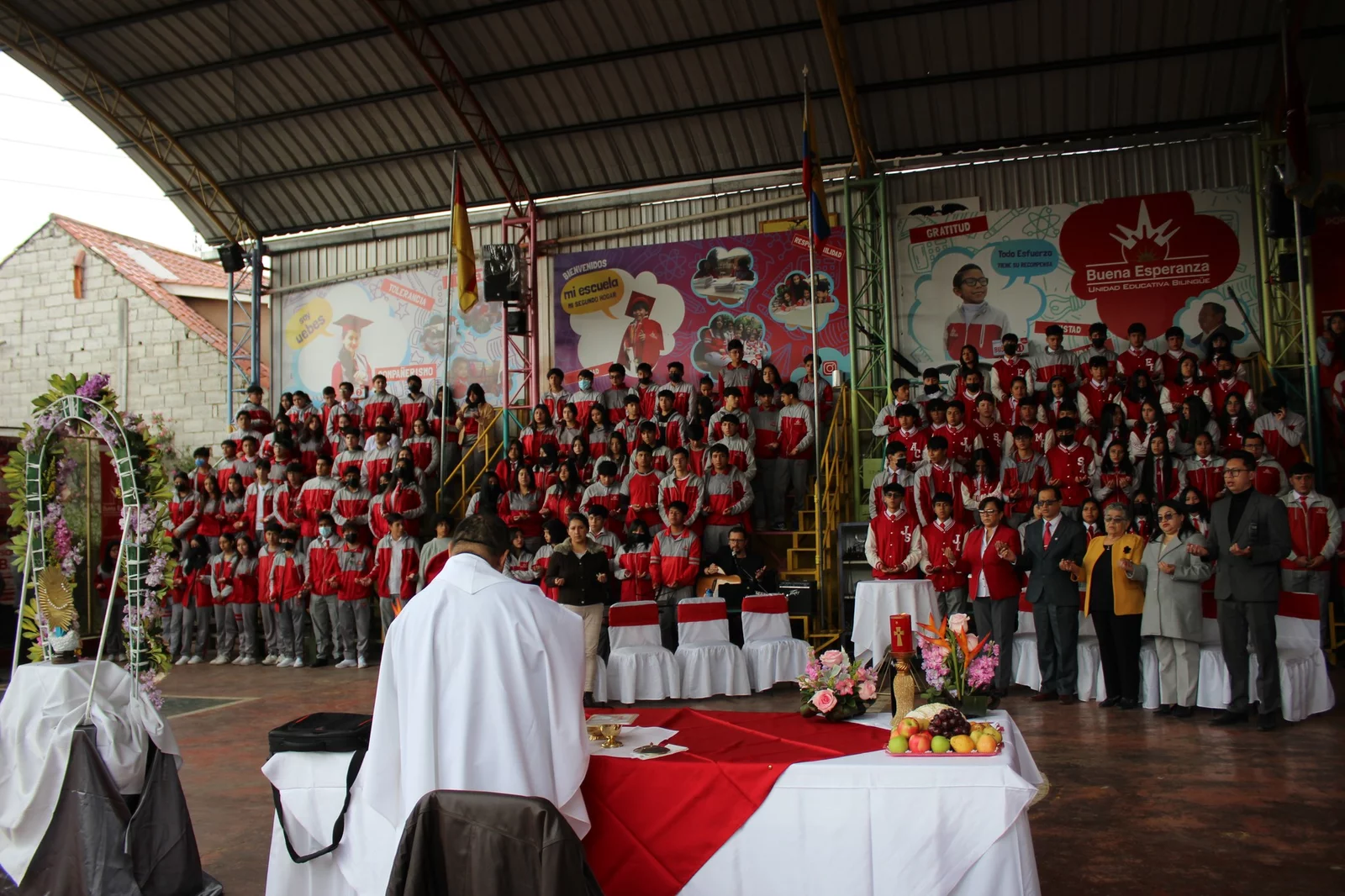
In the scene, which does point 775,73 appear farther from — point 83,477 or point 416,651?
point 416,651

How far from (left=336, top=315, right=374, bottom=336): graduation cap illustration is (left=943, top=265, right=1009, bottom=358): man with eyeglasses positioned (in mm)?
9658

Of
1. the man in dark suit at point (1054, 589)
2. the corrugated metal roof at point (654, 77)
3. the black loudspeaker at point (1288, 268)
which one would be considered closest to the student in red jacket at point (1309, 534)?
the man in dark suit at point (1054, 589)

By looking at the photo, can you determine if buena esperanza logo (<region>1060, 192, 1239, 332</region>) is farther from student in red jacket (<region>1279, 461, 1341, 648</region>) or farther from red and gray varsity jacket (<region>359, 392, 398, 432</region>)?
red and gray varsity jacket (<region>359, 392, 398, 432</region>)

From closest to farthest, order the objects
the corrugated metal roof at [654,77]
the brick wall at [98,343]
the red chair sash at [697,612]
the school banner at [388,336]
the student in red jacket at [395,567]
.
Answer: the red chair sash at [697,612]
the student in red jacket at [395,567]
the corrugated metal roof at [654,77]
the school banner at [388,336]
the brick wall at [98,343]

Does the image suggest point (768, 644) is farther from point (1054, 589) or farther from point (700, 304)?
point (700, 304)

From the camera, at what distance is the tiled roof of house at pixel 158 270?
21.1 meters

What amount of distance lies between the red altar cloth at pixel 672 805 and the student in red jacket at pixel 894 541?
20.5ft

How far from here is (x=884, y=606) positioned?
9.69 m

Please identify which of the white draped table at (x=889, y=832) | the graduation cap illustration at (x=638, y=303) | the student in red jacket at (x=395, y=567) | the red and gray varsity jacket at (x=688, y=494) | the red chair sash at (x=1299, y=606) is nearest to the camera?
the white draped table at (x=889, y=832)

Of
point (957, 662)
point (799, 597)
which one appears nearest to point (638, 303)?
point (799, 597)

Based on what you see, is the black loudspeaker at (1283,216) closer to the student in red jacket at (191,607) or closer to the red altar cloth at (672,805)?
the red altar cloth at (672,805)

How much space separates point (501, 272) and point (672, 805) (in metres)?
13.2

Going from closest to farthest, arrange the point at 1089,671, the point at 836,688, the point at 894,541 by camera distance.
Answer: the point at 836,688 < the point at 1089,671 < the point at 894,541

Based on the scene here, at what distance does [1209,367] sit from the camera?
13.0 meters
